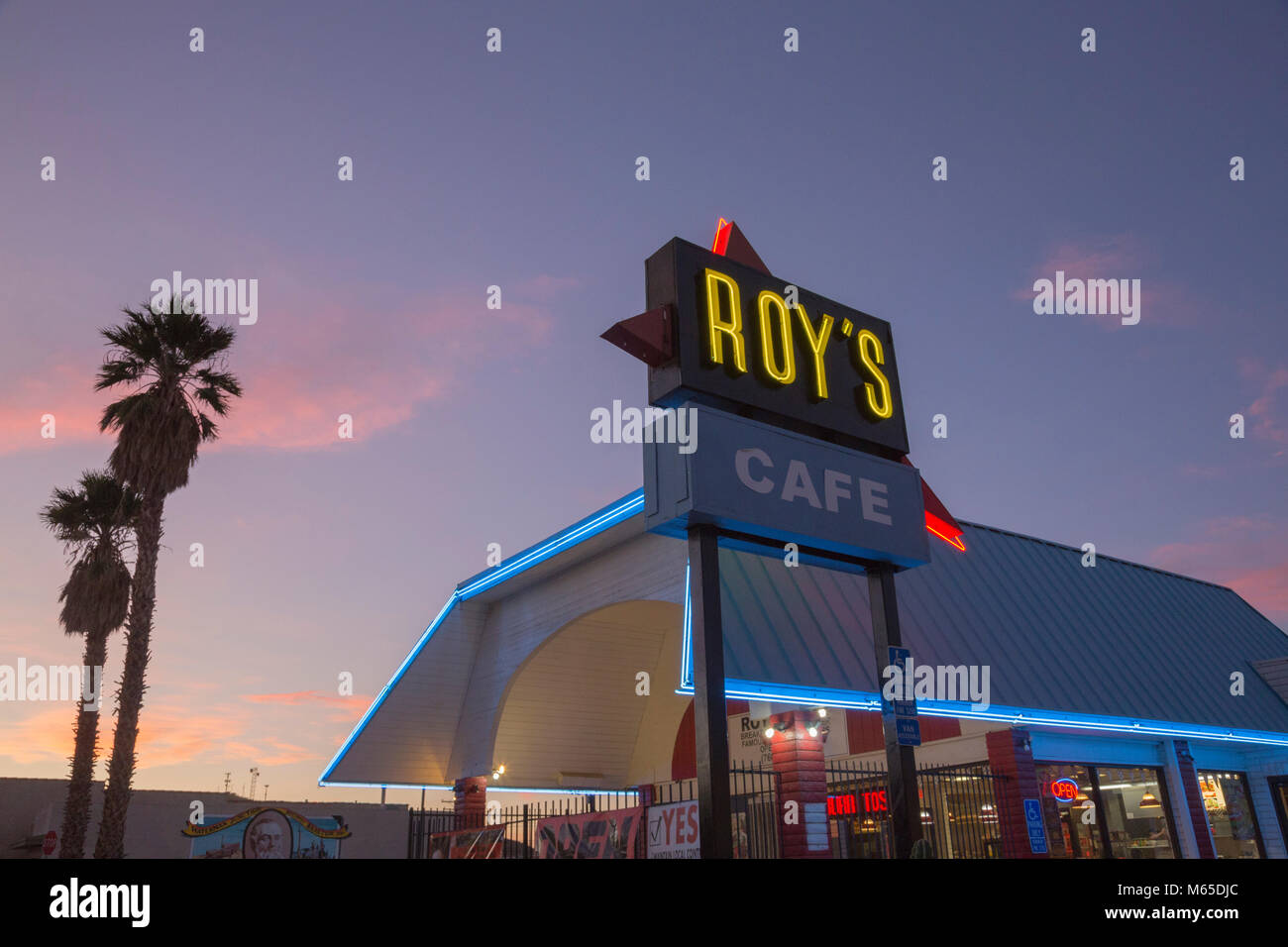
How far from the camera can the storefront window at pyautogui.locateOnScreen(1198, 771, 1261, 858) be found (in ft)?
78.3

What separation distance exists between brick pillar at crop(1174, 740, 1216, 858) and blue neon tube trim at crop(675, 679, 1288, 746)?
1.85ft

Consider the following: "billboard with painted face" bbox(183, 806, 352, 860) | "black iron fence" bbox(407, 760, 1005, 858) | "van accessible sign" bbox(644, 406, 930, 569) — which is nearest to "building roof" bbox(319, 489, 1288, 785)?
"black iron fence" bbox(407, 760, 1005, 858)

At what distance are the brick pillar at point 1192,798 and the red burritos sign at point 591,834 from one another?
16.0 m

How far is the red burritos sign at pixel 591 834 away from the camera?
14156 millimetres

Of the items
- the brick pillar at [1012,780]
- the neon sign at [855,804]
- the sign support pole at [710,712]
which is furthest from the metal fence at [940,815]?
the sign support pole at [710,712]

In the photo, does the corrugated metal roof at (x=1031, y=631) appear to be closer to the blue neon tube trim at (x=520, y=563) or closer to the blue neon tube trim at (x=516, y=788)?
the blue neon tube trim at (x=520, y=563)

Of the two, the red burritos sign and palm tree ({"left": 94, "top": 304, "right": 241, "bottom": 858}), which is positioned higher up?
palm tree ({"left": 94, "top": 304, "right": 241, "bottom": 858})

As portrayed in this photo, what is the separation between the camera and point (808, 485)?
12133 millimetres

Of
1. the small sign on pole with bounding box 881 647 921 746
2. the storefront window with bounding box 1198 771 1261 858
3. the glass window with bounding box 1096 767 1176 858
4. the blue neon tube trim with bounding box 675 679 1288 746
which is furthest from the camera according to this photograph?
the storefront window with bounding box 1198 771 1261 858

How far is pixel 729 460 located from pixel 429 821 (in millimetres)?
19871

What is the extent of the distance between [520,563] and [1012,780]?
1262cm

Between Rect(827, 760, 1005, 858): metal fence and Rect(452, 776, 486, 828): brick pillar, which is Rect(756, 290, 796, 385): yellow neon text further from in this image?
Rect(452, 776, 486, 828): brick pillar
